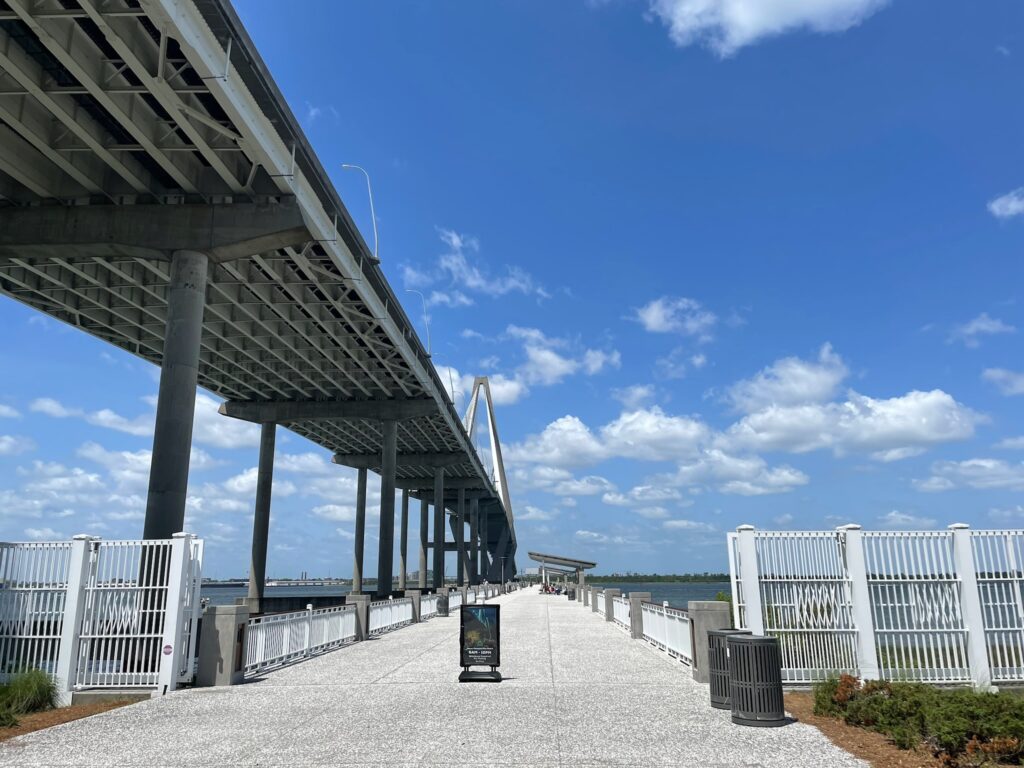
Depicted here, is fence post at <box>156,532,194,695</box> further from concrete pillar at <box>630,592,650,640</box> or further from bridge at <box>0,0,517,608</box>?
concrete pillar at <box>630,592,650,640</box>

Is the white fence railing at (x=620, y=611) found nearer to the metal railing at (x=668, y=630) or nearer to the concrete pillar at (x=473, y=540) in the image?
the metal railing at (x=668, y=630)

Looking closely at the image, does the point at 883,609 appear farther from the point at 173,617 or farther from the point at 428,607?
the point at 428,607

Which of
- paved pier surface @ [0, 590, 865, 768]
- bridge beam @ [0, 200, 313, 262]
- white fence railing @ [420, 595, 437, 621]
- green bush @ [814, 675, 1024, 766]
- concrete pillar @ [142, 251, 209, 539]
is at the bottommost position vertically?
white fence railing @ [420, 595, 437, 621]

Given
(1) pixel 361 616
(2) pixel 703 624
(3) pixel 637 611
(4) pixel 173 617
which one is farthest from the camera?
(1) pixel 361 616

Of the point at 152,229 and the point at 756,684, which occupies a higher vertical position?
the point at 152,229

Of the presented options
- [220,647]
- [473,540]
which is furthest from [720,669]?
[473,540]

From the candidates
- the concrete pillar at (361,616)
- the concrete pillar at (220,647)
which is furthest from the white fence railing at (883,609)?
the concrete pillar at (361,616)

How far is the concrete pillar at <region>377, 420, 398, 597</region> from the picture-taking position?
52.2m

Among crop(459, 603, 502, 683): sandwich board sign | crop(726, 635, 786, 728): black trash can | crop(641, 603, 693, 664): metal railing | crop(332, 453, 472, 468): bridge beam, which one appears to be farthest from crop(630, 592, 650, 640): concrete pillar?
crop(332, 453, 472, 468): bridge beam

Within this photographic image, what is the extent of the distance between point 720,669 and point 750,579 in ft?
7.29

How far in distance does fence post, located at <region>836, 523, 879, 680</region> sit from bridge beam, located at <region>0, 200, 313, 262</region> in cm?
1720

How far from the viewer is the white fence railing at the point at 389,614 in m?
24.9


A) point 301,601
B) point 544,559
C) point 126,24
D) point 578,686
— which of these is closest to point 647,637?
point 578,686

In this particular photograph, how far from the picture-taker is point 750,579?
1221 cm
